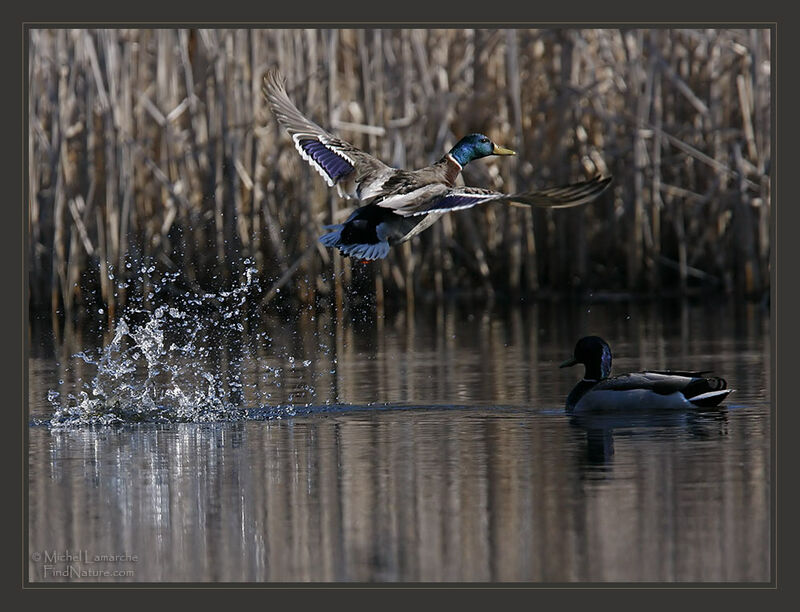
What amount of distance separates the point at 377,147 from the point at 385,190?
6216mm

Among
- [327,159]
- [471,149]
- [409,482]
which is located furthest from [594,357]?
[409,482]

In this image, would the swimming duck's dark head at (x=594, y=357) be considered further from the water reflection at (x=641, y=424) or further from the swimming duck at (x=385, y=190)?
the swimming duck at (x=385, y=190)

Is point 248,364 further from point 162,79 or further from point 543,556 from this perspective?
point 543,556

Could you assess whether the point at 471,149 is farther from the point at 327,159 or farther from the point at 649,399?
the point at 649,399

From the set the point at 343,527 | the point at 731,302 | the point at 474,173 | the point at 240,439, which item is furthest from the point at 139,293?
the point at 343,527

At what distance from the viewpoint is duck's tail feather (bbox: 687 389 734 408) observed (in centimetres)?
847

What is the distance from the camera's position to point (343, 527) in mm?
5820

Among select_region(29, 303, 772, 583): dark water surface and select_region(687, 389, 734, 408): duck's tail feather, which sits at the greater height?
select_region(687, 389, 734, 408): duck's tail feather

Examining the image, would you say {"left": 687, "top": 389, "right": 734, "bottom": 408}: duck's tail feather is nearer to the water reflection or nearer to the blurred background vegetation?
the water reflection

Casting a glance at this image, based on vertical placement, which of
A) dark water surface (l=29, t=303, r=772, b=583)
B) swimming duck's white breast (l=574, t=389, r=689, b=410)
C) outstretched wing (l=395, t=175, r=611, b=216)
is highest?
outstretched wing (l=395, t=175, r=611, b=216)

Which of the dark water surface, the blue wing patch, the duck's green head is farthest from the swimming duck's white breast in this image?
the blue wing patch

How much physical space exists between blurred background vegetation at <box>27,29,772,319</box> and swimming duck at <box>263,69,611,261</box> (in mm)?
4853

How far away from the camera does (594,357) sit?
9.13 metres

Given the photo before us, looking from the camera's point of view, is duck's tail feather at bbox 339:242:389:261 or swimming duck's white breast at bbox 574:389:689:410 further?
swimming duck's white breast at bbox 574:389:689:410
